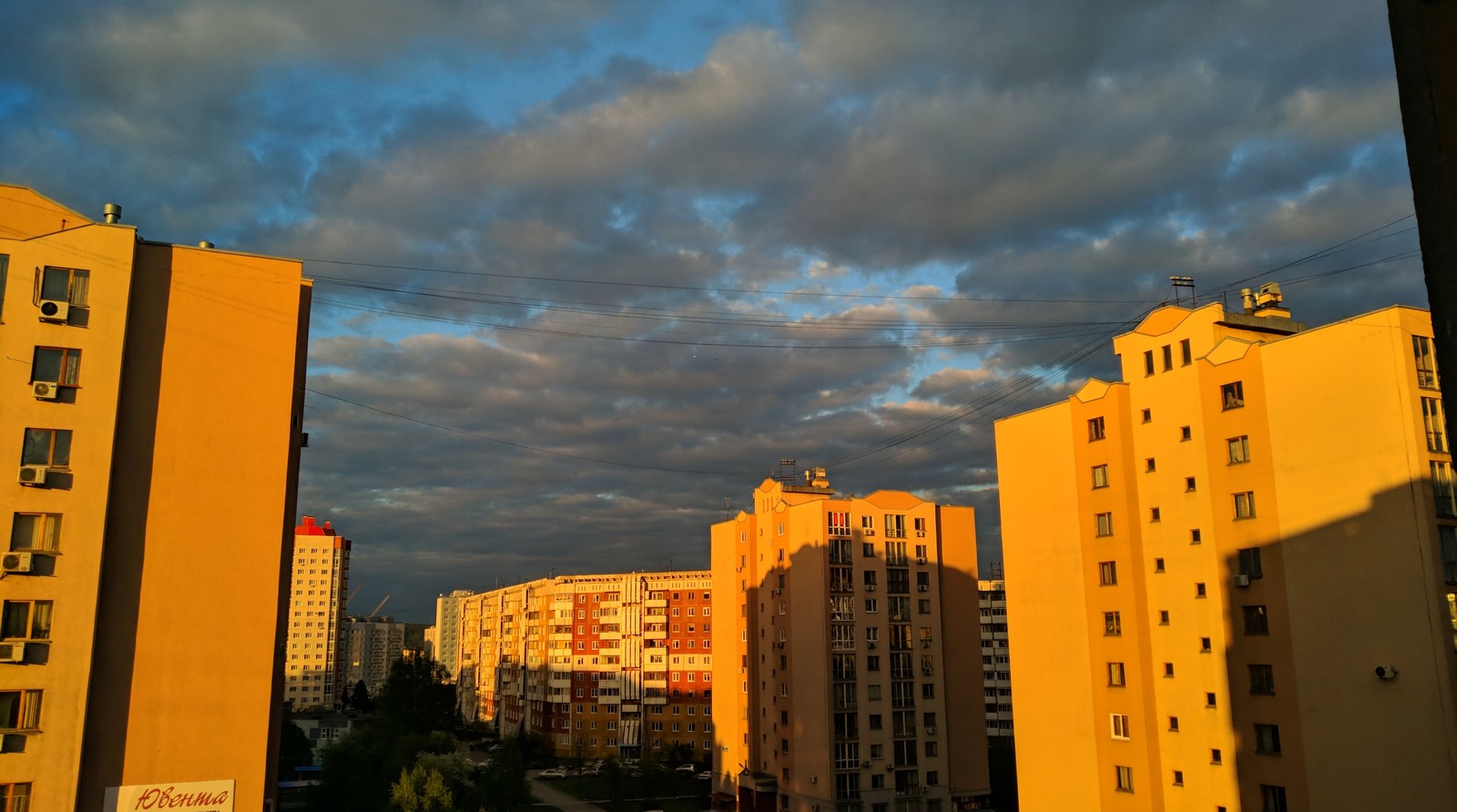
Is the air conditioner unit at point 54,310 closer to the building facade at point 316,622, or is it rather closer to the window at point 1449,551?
the window at point 1449,551

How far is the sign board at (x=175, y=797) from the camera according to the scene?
854 inches

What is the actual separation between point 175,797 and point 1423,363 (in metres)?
34.8

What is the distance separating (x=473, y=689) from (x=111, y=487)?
152896mm

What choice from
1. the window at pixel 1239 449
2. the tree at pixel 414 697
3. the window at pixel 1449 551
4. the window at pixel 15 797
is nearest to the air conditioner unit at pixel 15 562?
the window at pixel 15 797

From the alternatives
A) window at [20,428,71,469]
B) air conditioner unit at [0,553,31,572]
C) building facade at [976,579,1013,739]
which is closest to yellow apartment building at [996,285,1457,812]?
window at [20,428,71,469]

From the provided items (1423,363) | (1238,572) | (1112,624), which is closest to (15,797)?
(1112,624)

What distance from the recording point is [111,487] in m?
22.9

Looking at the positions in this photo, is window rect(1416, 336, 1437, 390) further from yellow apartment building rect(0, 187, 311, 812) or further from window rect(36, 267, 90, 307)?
window rect(36, 267, 90, 307)

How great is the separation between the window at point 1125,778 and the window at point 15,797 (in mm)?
32686

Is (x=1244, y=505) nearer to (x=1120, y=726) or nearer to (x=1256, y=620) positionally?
(x=1256, y=620)

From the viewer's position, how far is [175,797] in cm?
2223

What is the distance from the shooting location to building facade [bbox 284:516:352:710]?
168m

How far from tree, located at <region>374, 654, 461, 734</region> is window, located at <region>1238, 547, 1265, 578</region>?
90301 mm

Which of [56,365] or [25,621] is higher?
[56,365]
